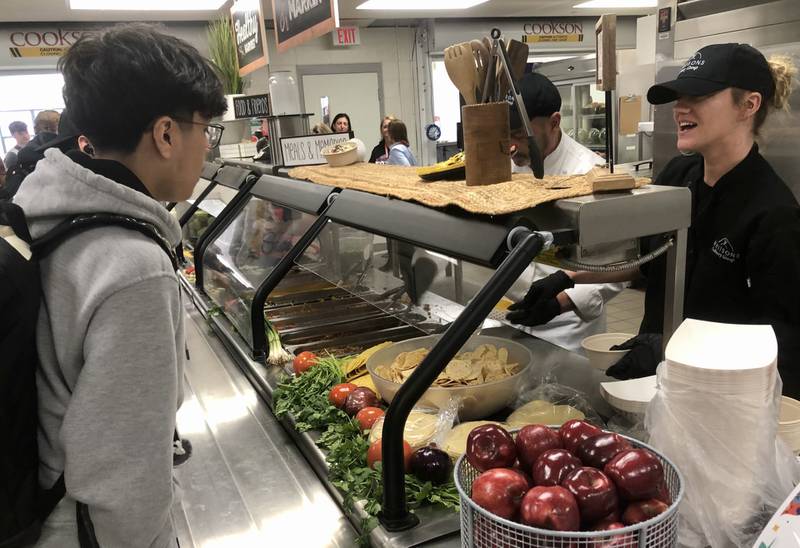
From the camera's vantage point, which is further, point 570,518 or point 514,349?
point 514,349

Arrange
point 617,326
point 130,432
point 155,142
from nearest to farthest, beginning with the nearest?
point 130,432 → point 155,142 → point 617,326

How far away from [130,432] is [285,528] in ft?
1.86

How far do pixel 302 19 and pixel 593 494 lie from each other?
3.31 m

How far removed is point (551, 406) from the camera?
62.2 inches

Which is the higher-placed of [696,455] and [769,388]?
[769,388]

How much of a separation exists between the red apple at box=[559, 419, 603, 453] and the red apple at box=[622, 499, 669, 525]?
0.48 ft

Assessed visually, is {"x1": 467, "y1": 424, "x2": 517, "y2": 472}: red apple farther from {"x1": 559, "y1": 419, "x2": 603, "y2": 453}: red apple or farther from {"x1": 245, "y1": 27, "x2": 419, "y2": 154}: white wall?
{"x1": 245, "y1": 27, "x2": 419, "y2": 154}: white wall

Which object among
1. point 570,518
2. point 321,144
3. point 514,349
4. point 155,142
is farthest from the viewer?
point 321,144

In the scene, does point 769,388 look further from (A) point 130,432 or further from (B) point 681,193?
(A) point 130,432

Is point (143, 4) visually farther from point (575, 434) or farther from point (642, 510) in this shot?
point (642, 510)

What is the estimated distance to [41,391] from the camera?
1.05 metres

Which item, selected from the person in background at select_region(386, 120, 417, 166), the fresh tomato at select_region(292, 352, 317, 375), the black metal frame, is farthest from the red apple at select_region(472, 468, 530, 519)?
the person in background at select_region(386, 120, 417, 166)

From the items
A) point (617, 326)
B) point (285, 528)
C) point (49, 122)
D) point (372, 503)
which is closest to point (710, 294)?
point (372, 503)

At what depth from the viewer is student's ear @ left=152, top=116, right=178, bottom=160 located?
1145mm
